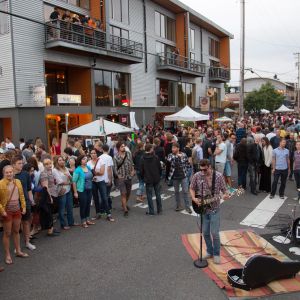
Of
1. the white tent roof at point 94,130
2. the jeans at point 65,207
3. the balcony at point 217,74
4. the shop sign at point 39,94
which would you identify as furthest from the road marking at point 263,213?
the balcony at point 217,74

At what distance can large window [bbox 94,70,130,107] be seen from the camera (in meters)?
22.7

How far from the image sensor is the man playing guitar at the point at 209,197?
5.59 metres

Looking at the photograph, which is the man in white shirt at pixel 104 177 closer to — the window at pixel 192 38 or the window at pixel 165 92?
the window at pixel 165 92

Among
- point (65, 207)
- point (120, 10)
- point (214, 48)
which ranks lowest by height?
point (65, 207)

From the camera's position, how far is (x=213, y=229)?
561 centimetres

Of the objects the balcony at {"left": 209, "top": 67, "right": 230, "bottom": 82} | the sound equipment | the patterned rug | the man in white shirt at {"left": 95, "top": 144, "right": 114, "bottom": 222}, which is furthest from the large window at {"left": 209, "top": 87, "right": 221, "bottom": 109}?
the sound equipment

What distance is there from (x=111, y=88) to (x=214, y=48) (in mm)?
22923

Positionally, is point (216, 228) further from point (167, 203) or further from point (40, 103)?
point (40, 103)

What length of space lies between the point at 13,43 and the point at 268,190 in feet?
47.2

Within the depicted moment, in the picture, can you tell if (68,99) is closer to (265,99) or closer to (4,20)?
(4,20)

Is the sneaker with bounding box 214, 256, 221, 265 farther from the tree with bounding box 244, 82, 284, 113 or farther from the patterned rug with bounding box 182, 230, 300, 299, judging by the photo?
the tree with bounding box 244, 82, 284, 113

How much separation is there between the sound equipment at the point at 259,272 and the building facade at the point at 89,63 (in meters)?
9.12

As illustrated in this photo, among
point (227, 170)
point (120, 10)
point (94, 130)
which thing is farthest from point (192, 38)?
point (227, 170)

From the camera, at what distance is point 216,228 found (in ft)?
18.4
